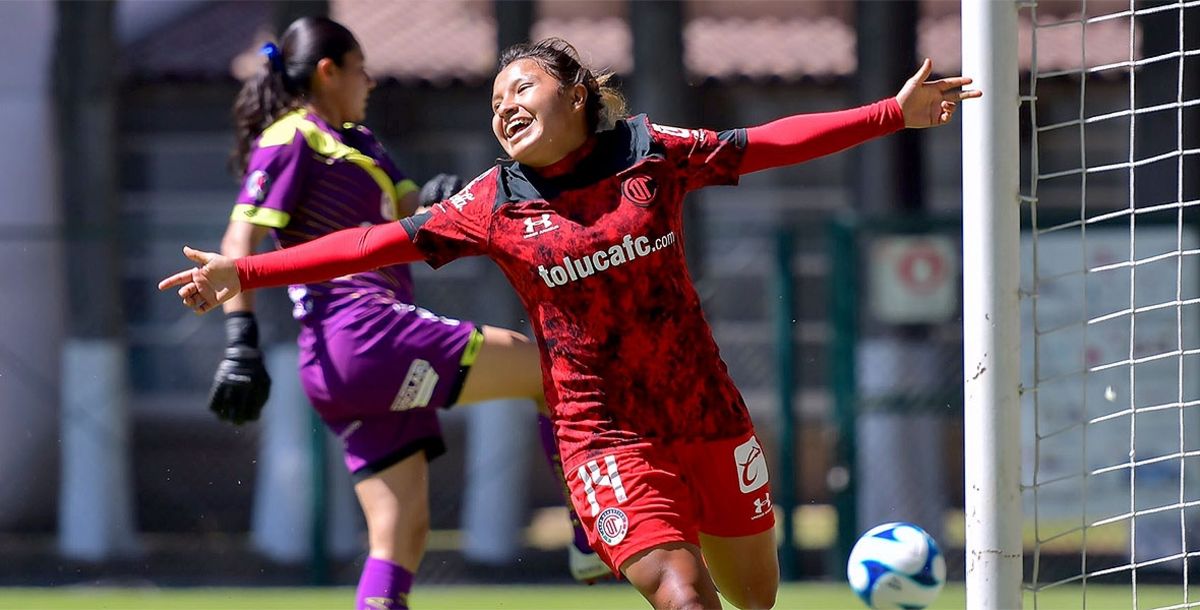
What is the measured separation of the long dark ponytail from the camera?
192 inches

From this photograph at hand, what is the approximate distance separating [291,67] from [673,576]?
7.55ft

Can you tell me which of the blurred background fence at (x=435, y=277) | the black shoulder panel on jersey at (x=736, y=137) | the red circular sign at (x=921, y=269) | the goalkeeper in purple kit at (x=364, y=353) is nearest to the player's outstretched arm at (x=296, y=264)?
the black shoulder panel on jersey at (x=736, y=137)

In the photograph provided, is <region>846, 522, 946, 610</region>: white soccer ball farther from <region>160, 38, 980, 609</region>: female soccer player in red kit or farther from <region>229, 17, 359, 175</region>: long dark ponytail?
<region>229, 17, 359, 175</region>: long dark ponytail

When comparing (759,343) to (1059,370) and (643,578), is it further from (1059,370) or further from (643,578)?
(643,578)

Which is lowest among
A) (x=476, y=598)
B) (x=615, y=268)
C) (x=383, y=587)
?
(x=476, y=598)

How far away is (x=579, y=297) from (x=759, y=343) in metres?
6.52

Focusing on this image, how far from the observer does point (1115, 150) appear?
11570mm

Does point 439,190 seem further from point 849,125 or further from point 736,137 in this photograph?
point 849,125

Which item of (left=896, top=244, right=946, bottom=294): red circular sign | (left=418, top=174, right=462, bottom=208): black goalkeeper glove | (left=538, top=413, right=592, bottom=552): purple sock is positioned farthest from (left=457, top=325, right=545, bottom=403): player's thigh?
(left=896, top=244, right=946, bottom=294): red circular sign

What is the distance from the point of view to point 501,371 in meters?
4.70

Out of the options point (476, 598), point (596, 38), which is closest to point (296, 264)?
point (476, 598)

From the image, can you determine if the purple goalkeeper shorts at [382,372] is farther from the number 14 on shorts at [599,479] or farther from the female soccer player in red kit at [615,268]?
the number 14 on shorts at [599,479]

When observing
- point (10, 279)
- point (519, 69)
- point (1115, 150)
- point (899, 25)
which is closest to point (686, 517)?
point (519, 69)

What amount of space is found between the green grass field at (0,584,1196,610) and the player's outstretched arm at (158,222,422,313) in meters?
3.52
